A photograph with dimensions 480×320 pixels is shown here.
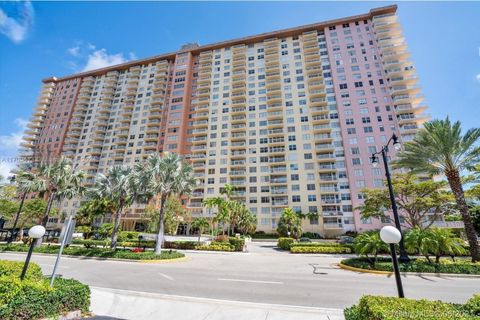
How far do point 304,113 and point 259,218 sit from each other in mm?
31710

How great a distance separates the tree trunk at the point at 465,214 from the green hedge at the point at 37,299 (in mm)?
27549

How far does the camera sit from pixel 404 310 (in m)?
5.25

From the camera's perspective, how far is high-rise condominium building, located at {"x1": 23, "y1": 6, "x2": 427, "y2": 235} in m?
54.2

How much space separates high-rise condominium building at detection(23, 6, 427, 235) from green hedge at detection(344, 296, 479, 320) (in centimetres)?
4735

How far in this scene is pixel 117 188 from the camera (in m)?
26.8

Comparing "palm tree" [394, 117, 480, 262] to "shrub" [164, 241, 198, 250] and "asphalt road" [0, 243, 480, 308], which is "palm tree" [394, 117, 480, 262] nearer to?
"asphalt road" [0, 243, 480, 308]

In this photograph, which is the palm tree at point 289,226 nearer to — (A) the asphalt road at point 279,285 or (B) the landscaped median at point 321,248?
(B) the landscaped median at point 321,248

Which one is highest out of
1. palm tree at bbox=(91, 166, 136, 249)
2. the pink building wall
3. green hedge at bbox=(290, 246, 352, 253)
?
the pink building wall

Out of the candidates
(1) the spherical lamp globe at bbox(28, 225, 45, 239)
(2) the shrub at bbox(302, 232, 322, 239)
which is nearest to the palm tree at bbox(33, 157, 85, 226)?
(1) the spherical lamp globe at bbox(28, 225, 45, 239)

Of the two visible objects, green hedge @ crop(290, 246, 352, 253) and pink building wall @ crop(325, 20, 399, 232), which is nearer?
green hedge @ crop(290, 246, 352, 253)

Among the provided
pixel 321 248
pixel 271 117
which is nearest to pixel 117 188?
pixel 321 248

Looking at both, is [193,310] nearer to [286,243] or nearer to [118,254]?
[118,254]

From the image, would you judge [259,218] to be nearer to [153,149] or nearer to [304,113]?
[304,113]

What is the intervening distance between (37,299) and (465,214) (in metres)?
29.5
